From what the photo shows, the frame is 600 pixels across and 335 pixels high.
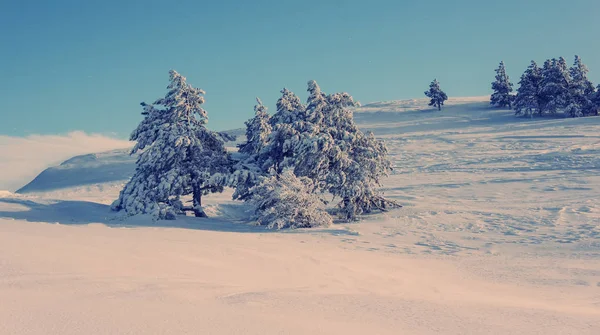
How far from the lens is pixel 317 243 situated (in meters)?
13.8

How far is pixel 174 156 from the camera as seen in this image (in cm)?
2025

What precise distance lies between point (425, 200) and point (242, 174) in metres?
9.63

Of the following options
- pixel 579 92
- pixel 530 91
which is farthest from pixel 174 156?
pixel 579 92

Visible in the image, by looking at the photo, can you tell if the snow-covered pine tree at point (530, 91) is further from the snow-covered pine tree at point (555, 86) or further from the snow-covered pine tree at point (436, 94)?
the snow-covered pine tree at point (436, 94)

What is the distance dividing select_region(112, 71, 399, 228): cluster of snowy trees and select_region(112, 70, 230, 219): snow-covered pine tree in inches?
1.8

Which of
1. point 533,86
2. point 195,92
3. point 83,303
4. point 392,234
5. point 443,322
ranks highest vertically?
point 533,86

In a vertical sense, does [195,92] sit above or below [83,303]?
above

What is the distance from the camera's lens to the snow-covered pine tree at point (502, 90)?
76562mm

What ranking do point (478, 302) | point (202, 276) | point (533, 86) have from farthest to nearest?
point (533, 86), point (202, 276), point (478, 302)

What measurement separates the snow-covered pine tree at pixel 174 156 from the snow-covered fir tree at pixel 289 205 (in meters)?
3.08

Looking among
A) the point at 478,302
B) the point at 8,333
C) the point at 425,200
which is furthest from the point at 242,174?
the point at 8,333

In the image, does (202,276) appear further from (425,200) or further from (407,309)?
(425,200)

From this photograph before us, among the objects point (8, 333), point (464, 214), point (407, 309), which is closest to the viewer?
point (8, 333)

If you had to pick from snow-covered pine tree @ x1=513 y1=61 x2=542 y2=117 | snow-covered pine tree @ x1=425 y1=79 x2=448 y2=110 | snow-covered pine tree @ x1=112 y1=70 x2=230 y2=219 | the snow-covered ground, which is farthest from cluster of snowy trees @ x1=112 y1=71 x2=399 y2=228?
snow-covered pine tree @ x1=425 y1=79 x2=448 y2=110
